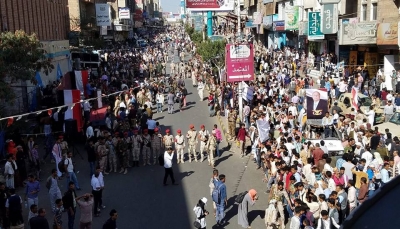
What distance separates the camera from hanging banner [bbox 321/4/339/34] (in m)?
30.9

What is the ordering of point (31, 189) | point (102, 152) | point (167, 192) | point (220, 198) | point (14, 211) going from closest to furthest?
point (14, 211) → point (220, 198) → point (31, 189) → point (167, 192) → point (102, 152)

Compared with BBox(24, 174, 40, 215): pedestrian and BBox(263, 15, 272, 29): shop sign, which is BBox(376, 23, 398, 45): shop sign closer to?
BBox(24, 174, 40, 215): pedestrian

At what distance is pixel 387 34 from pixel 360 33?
234cm

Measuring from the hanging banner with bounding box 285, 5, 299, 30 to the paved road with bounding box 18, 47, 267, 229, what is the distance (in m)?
24.6

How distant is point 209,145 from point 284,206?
18.2 ft

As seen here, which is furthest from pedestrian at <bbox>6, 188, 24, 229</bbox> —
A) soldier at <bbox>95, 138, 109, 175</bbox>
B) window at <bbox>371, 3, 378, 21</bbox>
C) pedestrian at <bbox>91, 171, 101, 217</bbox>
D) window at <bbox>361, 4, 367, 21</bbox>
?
window at <bbox>361, 4, 367, 21</bbox>

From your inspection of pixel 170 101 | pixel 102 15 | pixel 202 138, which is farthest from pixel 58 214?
pixel 102 15

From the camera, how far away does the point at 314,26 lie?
33.4m

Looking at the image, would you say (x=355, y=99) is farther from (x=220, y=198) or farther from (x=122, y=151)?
(x=220, y=198)

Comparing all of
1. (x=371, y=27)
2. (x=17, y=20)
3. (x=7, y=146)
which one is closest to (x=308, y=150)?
(x=7, y=146)

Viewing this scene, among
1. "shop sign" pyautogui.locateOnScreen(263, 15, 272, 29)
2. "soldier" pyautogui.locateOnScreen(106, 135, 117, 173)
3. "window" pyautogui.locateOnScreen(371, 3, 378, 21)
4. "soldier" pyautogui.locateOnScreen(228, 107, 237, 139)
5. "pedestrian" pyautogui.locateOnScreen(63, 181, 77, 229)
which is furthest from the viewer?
"shop sign" pyautogui.locateOnScreen(263, 15, 272, 29)

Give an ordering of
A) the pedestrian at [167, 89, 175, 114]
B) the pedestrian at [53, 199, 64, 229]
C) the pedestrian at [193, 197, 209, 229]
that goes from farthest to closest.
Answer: the pedestrian at [167, 89, 175, 114] < the pedestrian at [53, 199, 64, 229] < the pedestrian at [193, 197, 209, 229]

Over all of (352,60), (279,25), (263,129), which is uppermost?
(279,25)

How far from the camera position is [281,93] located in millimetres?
24578
